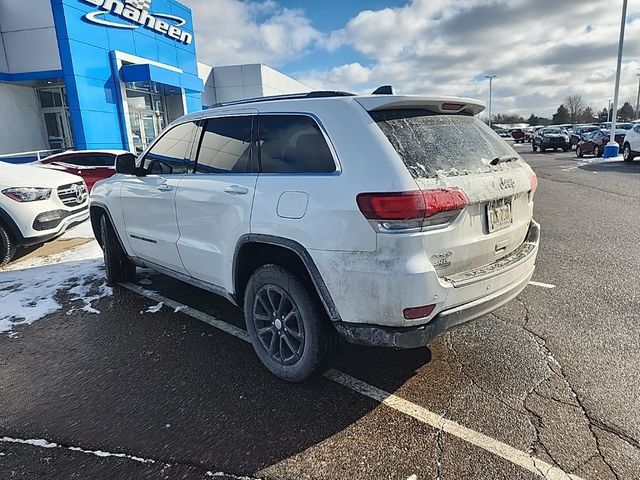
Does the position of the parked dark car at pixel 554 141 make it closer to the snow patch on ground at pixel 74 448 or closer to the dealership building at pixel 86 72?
the dealership building at pixel 86 72

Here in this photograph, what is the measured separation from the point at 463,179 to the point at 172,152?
9.07 feet

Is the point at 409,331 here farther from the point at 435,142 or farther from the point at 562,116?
the point at 562,116

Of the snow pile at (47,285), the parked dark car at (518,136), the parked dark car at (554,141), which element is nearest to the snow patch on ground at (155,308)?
the snow pile at (47,285)

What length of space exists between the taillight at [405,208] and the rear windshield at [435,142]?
0.56 ft

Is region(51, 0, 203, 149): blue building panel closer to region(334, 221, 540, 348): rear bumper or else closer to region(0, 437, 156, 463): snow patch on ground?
region(0, 437, 156, 463): snow patch on ground

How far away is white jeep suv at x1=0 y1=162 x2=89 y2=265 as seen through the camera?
6.43m

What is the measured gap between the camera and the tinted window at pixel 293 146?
9.45 feet

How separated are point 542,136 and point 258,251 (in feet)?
114

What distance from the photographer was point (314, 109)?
3.00 metres

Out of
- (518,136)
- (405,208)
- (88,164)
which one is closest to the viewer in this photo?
(405,208)

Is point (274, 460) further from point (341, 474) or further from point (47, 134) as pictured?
point (47, 134)

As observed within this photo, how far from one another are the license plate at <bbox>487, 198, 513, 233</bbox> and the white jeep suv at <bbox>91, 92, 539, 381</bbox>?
0.05 ft

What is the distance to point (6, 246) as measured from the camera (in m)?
6.49

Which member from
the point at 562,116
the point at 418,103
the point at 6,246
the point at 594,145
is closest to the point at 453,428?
the point at 418,103
